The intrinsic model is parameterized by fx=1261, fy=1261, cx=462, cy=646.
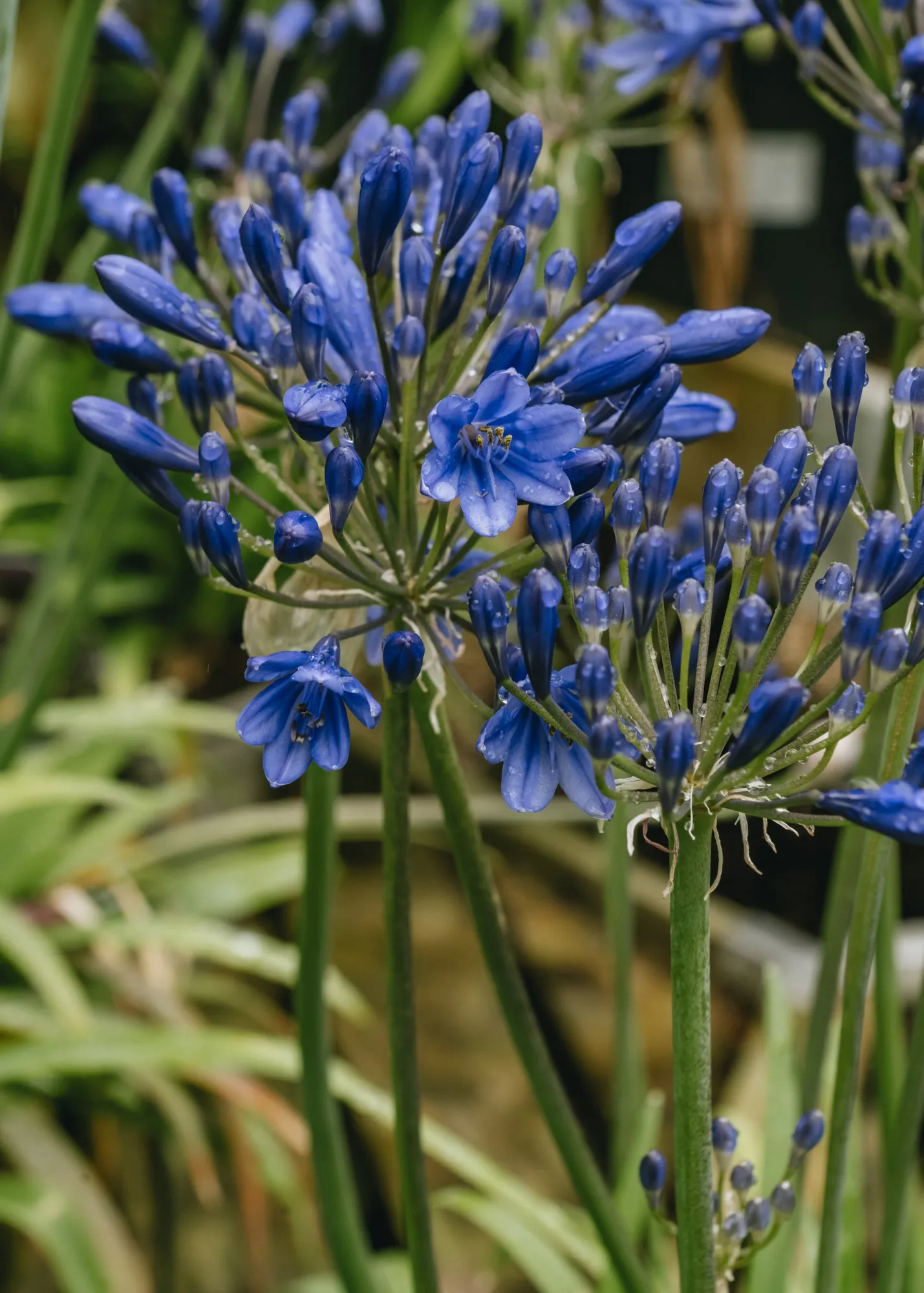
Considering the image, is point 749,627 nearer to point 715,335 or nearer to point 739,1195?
point 715,335

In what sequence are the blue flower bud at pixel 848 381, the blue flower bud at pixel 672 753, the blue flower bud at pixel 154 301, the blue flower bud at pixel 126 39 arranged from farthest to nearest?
the blue flower bud at pixel 126 39, the blue flower bud at pixel 154 301, the blue flower bud at pixel 848 381, the blue flower bud at pixel 672 753

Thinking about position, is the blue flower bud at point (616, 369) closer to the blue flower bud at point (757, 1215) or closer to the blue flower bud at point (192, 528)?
the blue flower bud at point (192, 528)

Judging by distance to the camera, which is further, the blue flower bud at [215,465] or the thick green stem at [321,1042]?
the thick green stem at [321,1042]

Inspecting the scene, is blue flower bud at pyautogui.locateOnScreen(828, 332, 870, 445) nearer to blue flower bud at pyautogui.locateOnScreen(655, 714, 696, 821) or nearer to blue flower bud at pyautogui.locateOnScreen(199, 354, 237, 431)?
blue flower bud at pyautogui.locateOnScreen(655, 714, 696, 821)

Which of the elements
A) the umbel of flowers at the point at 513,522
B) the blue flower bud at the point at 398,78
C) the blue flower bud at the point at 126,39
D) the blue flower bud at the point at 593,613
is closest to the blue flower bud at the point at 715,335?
the umbel of flowers at the point at 513,522

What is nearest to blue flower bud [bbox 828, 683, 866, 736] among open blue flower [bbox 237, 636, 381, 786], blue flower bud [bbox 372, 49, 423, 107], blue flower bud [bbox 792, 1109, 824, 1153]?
open blue flower [bbox 237, 636, 381, 786]

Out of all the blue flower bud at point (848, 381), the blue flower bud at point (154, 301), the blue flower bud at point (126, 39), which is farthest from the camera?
the blue flower bud at point (126, 39)

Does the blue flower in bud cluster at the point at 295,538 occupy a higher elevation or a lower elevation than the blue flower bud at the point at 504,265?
lower

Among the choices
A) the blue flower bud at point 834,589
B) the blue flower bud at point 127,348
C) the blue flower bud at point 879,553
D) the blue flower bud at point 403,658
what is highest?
the blue flower bud at point 127,348
